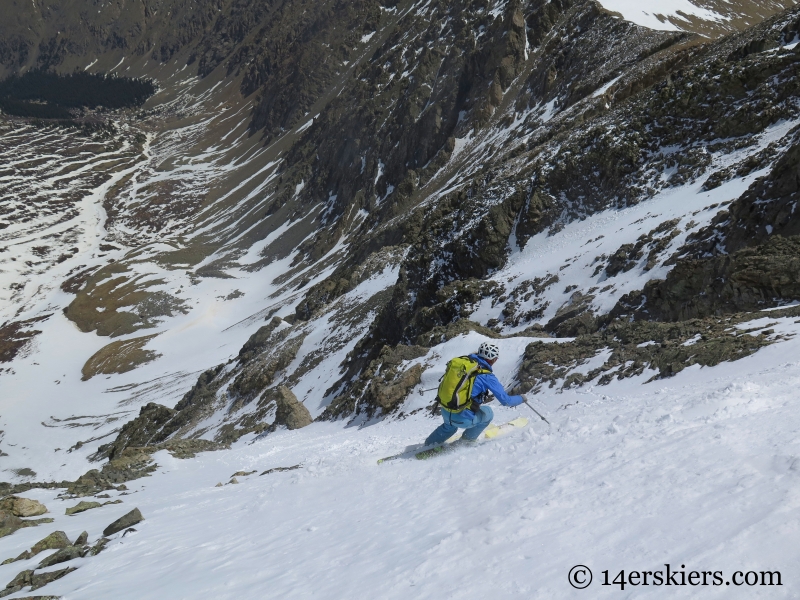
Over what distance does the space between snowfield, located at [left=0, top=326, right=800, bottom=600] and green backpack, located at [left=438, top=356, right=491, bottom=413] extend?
814 mm

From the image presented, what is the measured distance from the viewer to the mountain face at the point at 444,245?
17969mm

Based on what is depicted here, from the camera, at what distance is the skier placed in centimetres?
881

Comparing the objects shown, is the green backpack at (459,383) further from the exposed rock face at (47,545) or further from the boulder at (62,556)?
the exposed rock face at (47,545)

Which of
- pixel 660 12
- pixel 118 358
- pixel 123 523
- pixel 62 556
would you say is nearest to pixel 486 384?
pixel 123 523

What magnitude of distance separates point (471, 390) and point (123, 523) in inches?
273

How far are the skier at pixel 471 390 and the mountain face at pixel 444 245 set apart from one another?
3.80 m

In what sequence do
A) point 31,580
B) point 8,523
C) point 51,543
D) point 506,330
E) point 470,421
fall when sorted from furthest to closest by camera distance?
1. point 506,330
2. point 8,523
3. point 51,543
4. point 470,421
5. point 31,580

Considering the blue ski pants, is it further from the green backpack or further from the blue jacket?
the blue jacket

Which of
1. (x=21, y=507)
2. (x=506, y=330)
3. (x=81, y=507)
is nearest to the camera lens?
(x=21, y=507)

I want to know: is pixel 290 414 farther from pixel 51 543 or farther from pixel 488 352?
pixel 488 352

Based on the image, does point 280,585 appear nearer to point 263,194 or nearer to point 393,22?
point 263,194

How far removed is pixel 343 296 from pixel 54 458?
3820 cm

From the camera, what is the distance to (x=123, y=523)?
9.67 m

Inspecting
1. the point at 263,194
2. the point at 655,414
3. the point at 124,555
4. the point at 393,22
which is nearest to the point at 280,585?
the point at 124,555
